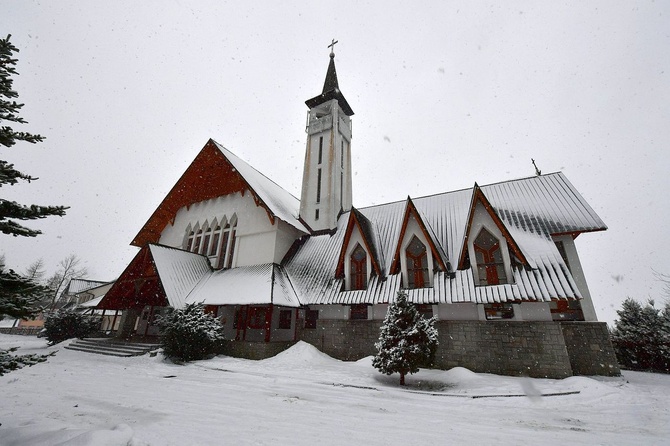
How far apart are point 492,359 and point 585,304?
16.0 feet

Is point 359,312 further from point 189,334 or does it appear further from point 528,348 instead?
point 189,334

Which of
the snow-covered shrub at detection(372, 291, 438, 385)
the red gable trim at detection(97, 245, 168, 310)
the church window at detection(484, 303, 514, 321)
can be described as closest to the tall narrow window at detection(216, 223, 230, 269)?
the red gable trim at detection(97, 245, 168, 310)

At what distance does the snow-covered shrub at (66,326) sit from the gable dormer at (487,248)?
84.6 feet

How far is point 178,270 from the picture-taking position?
18.7 metres

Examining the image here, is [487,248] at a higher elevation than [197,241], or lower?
lower

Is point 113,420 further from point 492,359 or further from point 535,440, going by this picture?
point 492,359

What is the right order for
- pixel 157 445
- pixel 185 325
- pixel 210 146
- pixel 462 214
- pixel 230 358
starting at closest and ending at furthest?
pixel 157 445 < pixel 185 325 < pixel 230 358 < pixel 462 214 < pixel 210 146

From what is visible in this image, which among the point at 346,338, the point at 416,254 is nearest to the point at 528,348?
the point at 416,254

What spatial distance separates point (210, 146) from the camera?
21.8m

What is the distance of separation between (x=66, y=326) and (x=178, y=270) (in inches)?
406

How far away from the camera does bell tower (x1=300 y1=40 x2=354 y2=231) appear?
73.3 feet

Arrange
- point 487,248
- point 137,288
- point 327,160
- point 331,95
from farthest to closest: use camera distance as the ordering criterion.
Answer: point 331,95 → point 327,160 → point 137,288 → point 487,248

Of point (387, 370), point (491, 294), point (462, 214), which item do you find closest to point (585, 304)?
point (491, 294)

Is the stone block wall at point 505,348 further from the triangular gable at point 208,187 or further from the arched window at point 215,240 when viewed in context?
the arched window at point 215,240
